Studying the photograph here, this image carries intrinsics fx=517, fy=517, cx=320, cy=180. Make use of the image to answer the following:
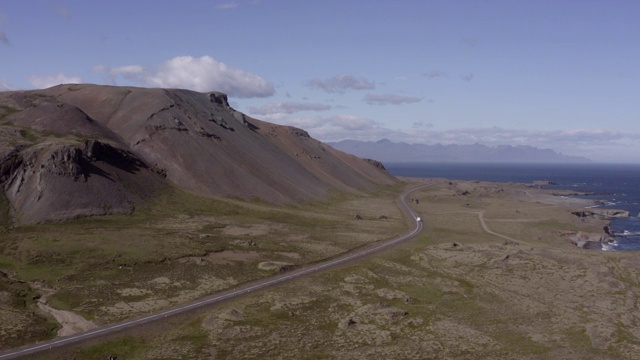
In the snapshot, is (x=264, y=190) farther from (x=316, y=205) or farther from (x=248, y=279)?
(x=248, y=279)

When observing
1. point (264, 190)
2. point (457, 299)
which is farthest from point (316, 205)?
point (457, 299)

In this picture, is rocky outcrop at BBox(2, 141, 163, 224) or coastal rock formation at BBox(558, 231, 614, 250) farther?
coastal rock formation at BBox(558, 231, 614, 250)

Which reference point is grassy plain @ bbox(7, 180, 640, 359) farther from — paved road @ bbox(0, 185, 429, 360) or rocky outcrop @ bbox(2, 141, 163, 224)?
rocky outcrop @ bbox(2, 141, 163, 224)

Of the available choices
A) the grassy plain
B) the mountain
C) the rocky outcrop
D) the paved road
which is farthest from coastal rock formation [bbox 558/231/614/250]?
the rocky outcrop

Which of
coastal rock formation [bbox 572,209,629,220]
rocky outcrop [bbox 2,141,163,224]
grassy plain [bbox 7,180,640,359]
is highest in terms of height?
rocky outcrop [bbox 2,141,163,224]

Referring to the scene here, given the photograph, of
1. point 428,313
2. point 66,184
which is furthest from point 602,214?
point 66,184

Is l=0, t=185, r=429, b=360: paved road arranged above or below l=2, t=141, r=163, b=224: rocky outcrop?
below

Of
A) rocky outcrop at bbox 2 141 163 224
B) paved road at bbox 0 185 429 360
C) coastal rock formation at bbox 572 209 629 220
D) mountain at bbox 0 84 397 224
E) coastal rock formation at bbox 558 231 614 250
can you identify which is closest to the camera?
paved road at bbox 0 185 429 360

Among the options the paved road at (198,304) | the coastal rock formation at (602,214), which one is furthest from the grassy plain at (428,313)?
the coastal rock formation at (602,214)
